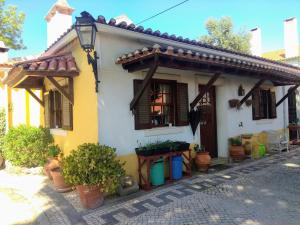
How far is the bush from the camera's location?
8.45 m

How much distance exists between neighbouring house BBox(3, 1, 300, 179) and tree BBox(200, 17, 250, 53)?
76.6 feet

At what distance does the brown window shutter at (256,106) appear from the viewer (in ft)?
34.4

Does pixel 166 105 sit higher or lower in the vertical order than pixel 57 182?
higher

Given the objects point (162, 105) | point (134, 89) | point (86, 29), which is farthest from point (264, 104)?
point (86, 29)

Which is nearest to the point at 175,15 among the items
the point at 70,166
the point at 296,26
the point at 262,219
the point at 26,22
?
the point at 70,166

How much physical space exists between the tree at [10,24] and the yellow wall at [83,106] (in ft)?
68.8

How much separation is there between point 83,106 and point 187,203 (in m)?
3.70

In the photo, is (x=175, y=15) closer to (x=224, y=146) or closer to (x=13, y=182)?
(x=224, y=146)

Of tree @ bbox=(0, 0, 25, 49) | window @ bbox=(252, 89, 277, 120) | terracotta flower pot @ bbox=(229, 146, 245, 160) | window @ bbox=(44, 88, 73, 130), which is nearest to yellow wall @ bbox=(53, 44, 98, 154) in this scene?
window @ bbox=(44, 88, 73, 130)

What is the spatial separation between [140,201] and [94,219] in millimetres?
1138

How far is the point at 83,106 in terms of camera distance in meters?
6.57

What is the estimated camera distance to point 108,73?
6086mm

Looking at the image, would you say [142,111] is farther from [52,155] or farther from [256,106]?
[256,106]

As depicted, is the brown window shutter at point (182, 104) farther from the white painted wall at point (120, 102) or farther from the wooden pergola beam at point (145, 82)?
the wooden pergola beam at point (145, 82)
